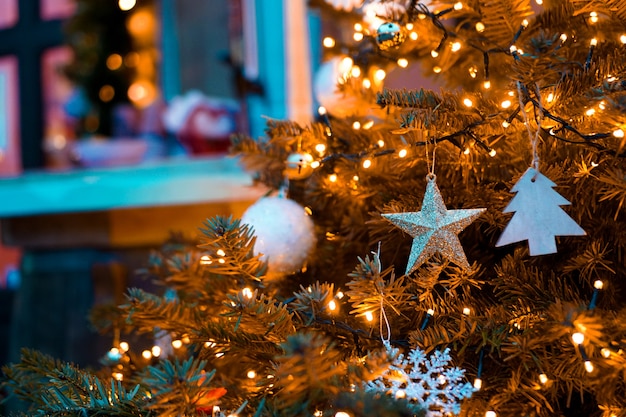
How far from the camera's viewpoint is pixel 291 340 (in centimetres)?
37

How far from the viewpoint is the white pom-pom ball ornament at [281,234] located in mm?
597

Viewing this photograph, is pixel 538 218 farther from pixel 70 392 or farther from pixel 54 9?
pixel 54 9

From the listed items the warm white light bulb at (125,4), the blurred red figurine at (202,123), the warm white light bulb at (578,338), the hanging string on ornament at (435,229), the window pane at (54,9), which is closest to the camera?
the warm white light bulb at (578,338)

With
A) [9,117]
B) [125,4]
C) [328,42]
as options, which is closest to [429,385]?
[328,42]

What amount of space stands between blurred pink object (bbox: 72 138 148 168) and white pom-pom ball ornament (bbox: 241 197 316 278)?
34.4 inches

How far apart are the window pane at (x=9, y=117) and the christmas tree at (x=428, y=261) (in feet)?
5.61

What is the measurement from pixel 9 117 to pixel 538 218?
6.92 feet

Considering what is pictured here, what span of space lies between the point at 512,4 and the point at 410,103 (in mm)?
134

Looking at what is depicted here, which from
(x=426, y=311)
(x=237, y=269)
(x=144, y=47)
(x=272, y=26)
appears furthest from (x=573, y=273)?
(x=144, y=47)

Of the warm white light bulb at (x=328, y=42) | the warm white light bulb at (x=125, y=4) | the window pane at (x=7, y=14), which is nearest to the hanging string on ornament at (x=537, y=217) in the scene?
the warm white light bulb at (x=328, y=42)

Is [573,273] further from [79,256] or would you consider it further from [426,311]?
[79,256]

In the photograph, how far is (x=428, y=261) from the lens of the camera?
0.55 metres

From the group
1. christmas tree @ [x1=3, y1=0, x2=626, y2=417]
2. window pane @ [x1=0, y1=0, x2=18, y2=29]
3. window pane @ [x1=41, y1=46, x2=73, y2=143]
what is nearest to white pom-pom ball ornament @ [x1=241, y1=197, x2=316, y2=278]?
christmas tree @ [x1=3, y1=0, x2=626, y2=417]

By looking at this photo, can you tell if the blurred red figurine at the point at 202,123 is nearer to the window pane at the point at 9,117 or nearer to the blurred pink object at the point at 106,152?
the blurred pink object at the point at 106,152
